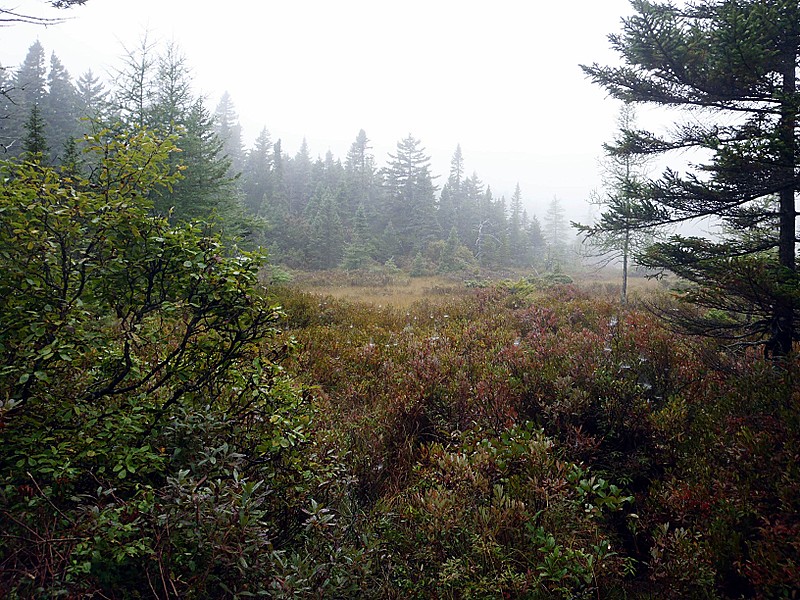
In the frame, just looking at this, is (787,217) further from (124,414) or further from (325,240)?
(325,240)

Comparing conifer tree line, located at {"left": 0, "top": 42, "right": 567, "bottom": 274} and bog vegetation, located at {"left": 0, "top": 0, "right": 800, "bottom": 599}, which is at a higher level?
conifer tree line, located at {"left": 0, "top": 42, "right": 567, "bottom": 274}

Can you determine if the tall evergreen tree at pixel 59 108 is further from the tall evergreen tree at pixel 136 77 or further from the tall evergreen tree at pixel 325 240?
the tall evergreen tree at pixel 136 77

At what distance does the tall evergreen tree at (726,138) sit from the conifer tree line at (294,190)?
14.1 metres

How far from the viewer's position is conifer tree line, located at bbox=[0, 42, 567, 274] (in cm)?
1634

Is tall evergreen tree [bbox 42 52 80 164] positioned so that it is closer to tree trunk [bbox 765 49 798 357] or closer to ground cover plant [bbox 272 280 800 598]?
ground cover plant [bbox 272 280 800 598]

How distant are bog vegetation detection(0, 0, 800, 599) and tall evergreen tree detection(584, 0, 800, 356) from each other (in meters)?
0.03

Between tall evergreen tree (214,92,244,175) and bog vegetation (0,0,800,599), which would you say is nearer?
bog vegetation (0,0,800,599)

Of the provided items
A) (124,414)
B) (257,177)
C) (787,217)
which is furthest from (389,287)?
(257,177)

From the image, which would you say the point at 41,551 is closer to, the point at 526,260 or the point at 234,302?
the point at 234,302

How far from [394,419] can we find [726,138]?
217 inches

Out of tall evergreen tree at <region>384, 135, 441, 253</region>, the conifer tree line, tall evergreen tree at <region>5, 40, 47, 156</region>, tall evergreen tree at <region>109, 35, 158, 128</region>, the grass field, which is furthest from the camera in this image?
tall evergreen tree at <region>384, 135, 441, 253</region>

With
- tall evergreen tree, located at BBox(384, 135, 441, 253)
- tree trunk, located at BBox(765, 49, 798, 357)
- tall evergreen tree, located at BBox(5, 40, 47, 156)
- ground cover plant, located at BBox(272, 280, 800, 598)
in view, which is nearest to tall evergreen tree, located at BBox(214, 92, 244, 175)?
tall evergreen tree, located at BBox(5, 40, 47, 156)

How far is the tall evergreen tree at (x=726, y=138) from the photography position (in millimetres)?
4086

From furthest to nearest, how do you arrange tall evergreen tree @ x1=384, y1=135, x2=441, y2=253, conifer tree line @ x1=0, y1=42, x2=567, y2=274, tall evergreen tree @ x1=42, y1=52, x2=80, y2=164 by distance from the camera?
1. tall evergreen tree @ x1=384, y1=135, x2=441, y2=253
2. tall evergreen tree @ x1=42, y1=52, x2=80, y2=164
3. conifer tree line @ x1=0, y1=42, x2=567, y2=274
